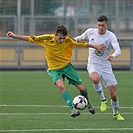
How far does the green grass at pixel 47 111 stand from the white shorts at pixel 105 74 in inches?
24.6

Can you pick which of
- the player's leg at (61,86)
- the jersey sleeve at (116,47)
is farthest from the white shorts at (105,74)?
the player's leg at (61,86)

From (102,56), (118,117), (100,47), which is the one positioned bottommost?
(118,117)

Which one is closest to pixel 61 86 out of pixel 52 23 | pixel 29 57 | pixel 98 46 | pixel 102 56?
pixel 98 46

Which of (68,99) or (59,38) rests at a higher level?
(59,38)

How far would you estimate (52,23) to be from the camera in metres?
25.6

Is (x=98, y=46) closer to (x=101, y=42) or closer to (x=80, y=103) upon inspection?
(x=101, y=42)

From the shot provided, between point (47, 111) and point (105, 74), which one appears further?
point (47, 111)

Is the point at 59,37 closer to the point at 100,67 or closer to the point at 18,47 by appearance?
the point at 100,67

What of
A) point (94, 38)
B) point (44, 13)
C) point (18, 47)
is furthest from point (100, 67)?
point (44, 13)

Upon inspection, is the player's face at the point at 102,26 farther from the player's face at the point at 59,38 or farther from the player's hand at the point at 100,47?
the player's face at the point at 59,38

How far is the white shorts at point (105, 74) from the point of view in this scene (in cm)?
1219

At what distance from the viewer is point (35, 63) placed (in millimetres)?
24688

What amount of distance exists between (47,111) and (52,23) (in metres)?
13.1

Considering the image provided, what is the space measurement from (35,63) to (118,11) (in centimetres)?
447
